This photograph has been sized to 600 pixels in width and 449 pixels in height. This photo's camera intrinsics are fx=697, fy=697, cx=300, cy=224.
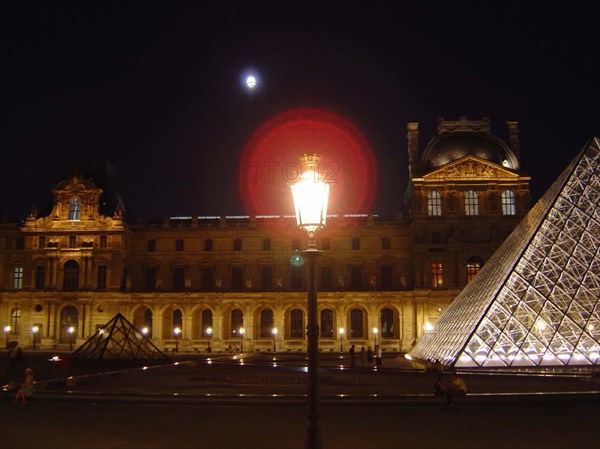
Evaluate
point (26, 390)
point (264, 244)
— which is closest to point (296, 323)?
point (264, 244)

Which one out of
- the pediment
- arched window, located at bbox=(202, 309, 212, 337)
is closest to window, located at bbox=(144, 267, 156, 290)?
arched window, located at bbox=(202, 309, 212, 337)

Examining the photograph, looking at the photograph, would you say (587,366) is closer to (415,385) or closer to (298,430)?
(415,385)

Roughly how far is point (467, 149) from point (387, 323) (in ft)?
49.8

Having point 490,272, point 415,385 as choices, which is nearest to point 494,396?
point 415,385

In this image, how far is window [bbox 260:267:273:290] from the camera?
5684cm

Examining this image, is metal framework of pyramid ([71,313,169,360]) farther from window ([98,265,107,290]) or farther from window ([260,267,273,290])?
window ([260,267,273,290])

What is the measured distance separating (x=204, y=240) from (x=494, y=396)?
43.6 m

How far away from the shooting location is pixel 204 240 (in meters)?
57.8

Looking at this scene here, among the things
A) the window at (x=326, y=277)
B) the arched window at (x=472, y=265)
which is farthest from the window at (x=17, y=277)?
the arched window at (x=472, y=265)

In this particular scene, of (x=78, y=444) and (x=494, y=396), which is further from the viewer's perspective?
(x=494, y=396)

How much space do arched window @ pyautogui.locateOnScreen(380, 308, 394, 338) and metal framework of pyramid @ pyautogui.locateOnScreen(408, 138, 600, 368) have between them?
23.4 metres

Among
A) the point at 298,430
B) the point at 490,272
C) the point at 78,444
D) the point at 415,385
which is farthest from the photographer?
the point at 490,272

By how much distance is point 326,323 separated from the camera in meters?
55.1

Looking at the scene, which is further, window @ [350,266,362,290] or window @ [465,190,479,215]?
window @ [350,266,362,290]
